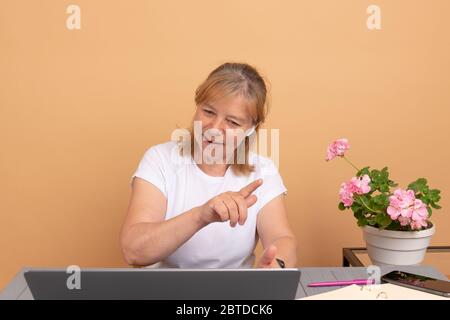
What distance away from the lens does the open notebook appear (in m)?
1.04

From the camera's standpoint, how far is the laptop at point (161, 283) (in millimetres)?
790

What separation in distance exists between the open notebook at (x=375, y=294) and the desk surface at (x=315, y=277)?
38 millimetres

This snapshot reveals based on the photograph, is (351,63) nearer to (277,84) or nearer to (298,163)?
(277,84)

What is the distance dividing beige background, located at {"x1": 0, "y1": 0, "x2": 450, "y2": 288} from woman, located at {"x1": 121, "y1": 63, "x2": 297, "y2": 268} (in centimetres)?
50

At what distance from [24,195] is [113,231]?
0.41m

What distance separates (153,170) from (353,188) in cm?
61

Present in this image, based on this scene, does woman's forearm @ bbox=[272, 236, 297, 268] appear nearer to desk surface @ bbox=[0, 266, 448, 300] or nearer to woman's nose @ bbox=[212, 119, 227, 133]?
desk surface @ bbox=[0, 266, 448, 300]

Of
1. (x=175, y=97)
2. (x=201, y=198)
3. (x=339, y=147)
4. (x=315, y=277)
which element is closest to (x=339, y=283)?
(x=315, y=277)

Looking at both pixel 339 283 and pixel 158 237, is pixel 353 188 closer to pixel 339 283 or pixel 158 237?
pixel 339 283

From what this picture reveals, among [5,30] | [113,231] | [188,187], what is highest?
[5,30]

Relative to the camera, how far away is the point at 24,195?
7.17 feet

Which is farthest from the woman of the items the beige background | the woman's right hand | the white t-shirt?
the beige background
